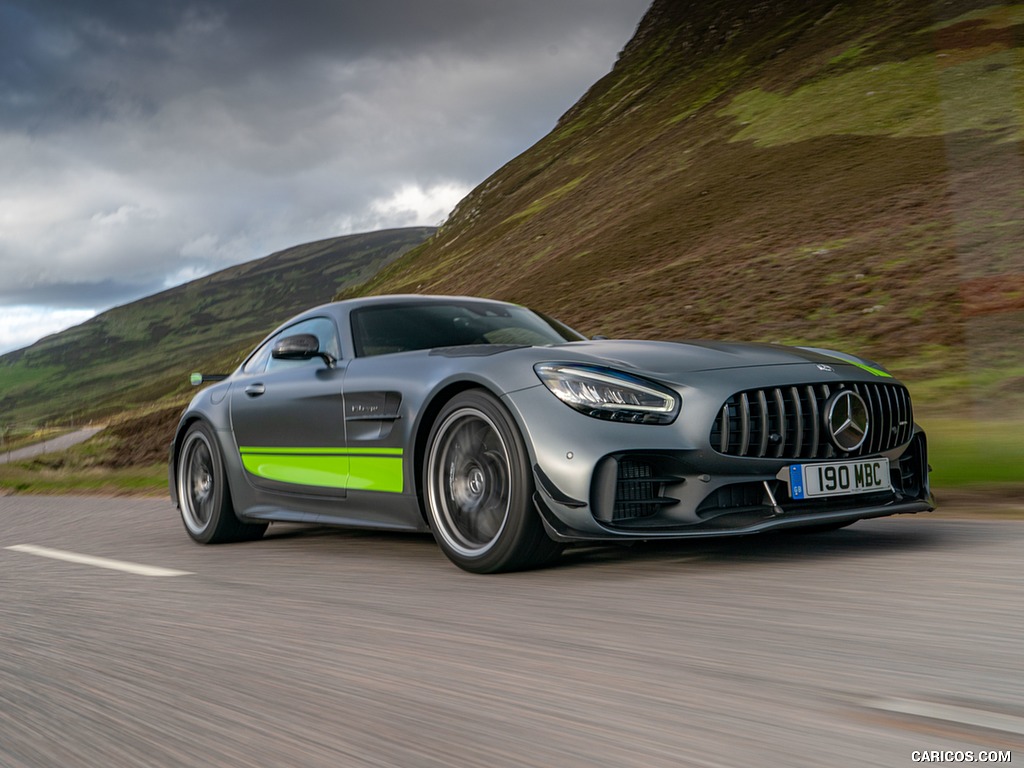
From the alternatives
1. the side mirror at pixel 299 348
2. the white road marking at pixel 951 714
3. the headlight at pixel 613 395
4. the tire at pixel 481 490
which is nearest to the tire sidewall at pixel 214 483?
the side mirror at pixel 299 348

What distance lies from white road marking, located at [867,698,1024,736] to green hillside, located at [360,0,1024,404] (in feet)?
28.8

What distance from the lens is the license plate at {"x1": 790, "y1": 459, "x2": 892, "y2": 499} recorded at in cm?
436

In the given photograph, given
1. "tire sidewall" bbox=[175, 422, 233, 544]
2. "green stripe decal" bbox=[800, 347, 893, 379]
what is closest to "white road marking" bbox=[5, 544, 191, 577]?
"tire sidewall" bbox=[175, 422, 233, 544]

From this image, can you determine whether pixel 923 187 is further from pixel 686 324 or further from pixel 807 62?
pixel 807 62

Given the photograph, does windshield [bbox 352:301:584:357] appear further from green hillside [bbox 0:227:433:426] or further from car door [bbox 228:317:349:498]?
green hillside [bbox 0:227:433:426]

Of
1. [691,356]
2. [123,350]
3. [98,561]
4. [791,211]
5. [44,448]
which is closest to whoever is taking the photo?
[691,356]

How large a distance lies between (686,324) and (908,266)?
407 centimetres

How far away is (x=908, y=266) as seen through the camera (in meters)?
20.0

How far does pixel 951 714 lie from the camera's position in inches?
94.9

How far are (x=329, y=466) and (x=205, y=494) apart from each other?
5.51ft

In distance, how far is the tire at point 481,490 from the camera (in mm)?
4547

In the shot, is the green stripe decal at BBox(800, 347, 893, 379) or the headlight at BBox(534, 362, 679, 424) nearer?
the headlight at BBox(534, 362, 679, 424)

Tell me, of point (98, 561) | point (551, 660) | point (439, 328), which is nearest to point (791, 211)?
point (439, 328)

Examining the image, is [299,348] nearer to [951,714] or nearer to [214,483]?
[214,483]
